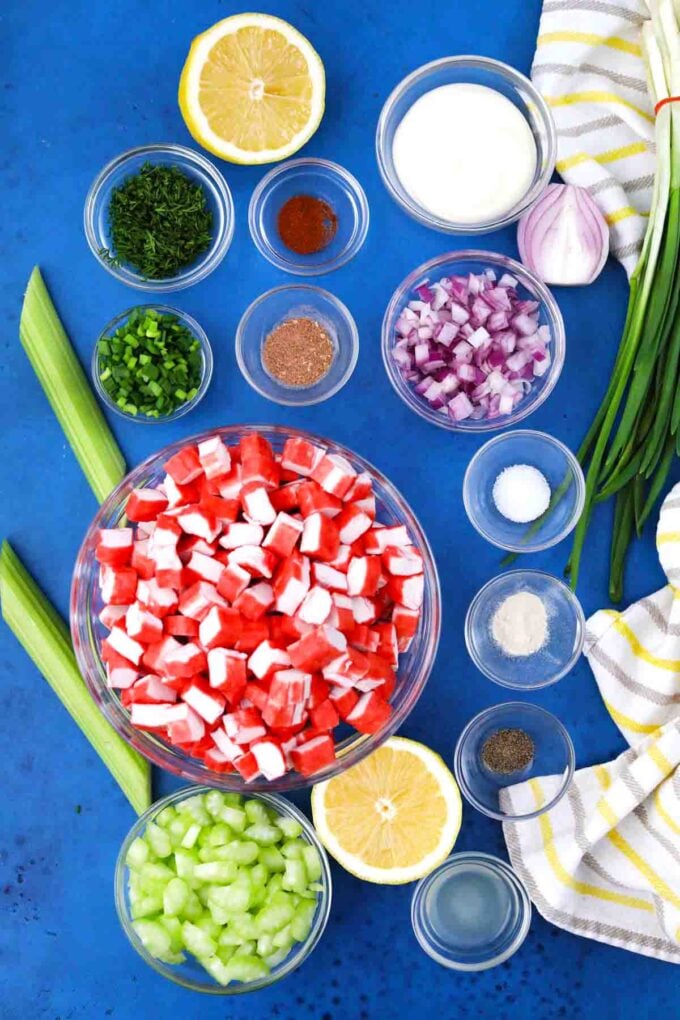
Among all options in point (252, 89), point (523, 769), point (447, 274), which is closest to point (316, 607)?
point (523, 769)

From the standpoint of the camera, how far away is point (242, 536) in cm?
187

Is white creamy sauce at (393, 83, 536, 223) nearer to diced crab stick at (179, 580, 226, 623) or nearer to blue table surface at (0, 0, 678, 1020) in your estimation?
blue table surface at (0, 0, 678, 1020)

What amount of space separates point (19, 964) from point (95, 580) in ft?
3.08

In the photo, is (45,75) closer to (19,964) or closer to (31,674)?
(31,674)

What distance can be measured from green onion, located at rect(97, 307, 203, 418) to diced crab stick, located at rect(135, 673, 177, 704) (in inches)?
24.7

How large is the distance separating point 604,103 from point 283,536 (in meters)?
1.28

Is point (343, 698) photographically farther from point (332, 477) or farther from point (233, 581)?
point (332, 477)

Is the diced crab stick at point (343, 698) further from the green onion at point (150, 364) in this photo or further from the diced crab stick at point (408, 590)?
the green onion at point (150, 364)

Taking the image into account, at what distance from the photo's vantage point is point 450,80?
7.54 feet

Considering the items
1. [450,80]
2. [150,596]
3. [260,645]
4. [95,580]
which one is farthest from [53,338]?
[450,80]

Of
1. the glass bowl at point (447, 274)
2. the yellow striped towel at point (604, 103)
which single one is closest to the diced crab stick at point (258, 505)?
the glass bowl at point (447, 274)

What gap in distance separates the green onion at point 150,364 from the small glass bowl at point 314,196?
29 centimetres

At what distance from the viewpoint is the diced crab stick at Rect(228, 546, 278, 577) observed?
1845 millimetres

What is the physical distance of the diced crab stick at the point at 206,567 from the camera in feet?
6.10
